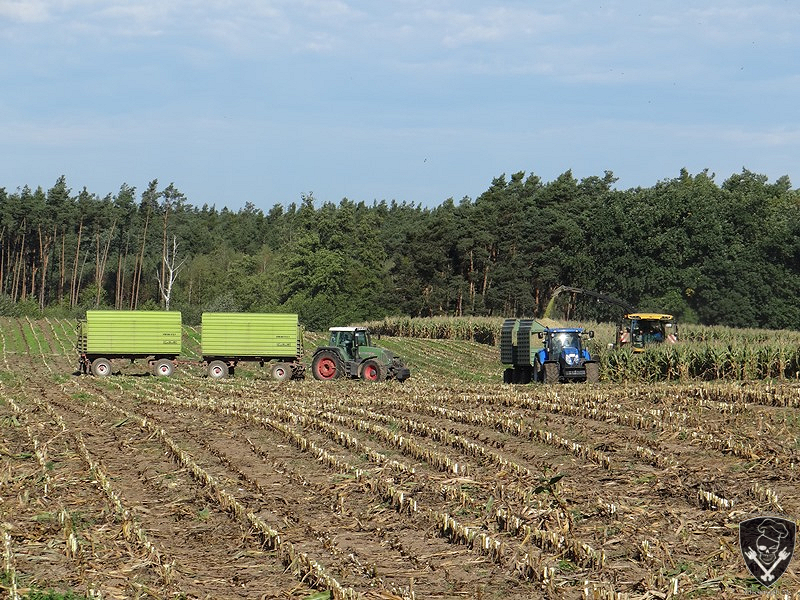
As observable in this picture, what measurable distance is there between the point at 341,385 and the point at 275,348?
715 centimetres

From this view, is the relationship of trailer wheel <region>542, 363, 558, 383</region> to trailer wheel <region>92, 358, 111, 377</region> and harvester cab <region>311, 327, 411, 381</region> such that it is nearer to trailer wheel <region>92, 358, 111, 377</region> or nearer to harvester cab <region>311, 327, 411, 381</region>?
harvester cab <region>311, 327, 411, 381</region>

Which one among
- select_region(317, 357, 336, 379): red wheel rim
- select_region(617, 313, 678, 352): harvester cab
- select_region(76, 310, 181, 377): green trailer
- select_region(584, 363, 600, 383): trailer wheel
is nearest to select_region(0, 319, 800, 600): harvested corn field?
select_region(584, 363, 600, 383): trailer wheel

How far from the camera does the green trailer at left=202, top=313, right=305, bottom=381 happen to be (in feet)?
129

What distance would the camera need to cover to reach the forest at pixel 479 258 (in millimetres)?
76938

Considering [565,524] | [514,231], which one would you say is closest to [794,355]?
[565,524]

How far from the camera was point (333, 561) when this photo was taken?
10953 mm

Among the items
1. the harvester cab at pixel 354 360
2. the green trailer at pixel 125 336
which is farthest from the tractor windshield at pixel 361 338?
the green trailer at pixel 125 336

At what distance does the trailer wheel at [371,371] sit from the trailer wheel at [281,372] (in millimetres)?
4218

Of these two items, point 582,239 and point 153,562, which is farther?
point 582,239

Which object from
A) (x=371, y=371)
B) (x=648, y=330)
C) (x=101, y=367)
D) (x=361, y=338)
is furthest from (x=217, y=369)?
(x=648, y=330)

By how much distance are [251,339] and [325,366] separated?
4.32m

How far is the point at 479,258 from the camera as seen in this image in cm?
9125

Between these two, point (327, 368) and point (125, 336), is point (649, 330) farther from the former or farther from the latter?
point (125, 336)

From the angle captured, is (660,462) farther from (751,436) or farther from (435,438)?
(435,438)
